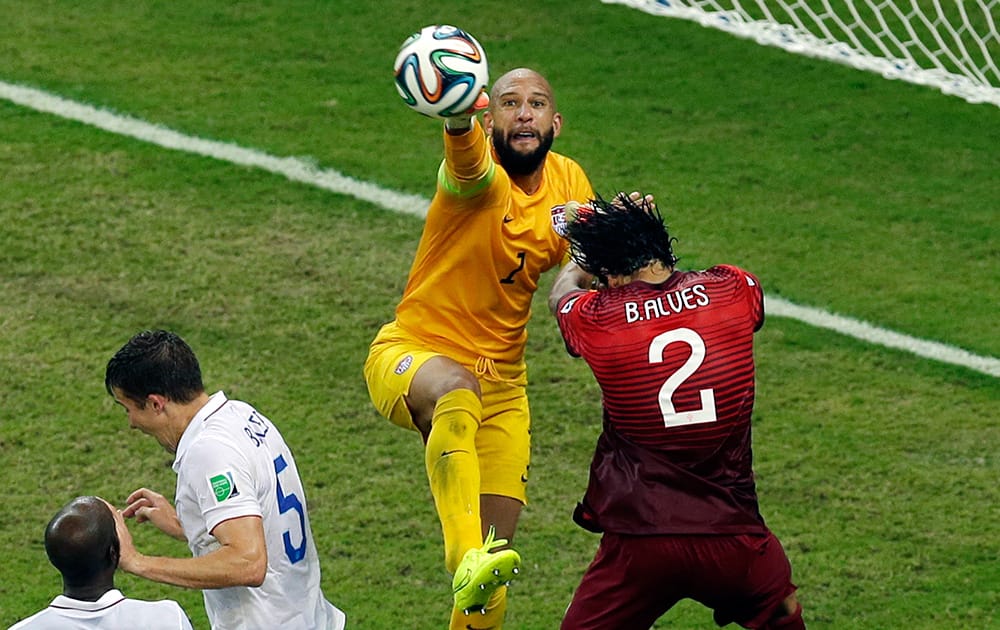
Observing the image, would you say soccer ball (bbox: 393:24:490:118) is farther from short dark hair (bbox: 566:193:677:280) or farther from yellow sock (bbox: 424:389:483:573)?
yellow sock (bbox: 424:389:483:573)

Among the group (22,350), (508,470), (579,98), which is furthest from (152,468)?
(579,98)

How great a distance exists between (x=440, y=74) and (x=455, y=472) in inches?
54.5

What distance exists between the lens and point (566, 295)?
20.2ft

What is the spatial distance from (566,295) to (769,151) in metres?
5.62

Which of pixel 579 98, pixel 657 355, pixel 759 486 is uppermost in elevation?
pixel 657 355

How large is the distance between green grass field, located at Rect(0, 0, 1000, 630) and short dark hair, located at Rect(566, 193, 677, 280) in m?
1.95

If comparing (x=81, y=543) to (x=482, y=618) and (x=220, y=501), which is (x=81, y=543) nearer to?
(x=220, y=501)

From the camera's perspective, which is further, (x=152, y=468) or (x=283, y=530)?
(x=152, y=468)

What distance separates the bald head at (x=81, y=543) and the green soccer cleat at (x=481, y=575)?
145cm

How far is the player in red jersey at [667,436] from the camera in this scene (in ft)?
19.0

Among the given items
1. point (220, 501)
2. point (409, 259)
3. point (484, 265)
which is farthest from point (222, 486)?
point (409, 259)

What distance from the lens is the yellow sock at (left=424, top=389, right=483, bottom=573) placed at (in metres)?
6.10

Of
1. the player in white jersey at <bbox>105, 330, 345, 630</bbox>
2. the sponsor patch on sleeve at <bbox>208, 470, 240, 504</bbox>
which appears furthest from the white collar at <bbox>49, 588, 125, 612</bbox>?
the sponsor patch on sleeve at <bbox>208, 470, 240, 504</bbox>

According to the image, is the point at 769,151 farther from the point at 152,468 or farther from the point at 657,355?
the point at 657,355
